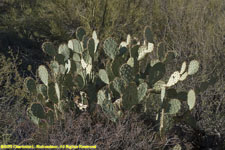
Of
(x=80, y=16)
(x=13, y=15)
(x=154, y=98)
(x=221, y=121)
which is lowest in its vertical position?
(x=221, y=121)

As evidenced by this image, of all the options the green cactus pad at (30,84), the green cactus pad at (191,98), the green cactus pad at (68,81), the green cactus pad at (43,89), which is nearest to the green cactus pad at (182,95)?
the green cactus pad at (191,98)

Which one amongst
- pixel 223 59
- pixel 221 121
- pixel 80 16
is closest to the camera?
pixel 221 121

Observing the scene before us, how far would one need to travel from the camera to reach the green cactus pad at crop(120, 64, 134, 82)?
130 inches

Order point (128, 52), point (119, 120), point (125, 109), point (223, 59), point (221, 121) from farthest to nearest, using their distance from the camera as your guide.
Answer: point (223, 59), point (221, 121), point (128, 52), point (125, 109), point (119, 120)

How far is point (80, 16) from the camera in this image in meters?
6.60

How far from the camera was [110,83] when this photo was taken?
354 centimetres

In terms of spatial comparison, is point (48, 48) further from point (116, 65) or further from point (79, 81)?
point (116, 65)

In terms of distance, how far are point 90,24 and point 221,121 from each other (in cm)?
365

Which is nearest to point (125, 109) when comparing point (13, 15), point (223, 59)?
point (223, 59)

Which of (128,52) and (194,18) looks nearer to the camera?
(128,52)

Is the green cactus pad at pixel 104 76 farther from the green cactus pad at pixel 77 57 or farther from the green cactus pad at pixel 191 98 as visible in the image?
the green cactus pad at pixel 191 98

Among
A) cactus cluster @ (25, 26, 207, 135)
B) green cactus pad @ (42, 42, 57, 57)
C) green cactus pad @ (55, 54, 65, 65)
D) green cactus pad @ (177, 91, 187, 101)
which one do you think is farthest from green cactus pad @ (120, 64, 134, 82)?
green cactus pad @ (42, 42, 57, 57)

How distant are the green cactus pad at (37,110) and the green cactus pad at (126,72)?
2.95 feet

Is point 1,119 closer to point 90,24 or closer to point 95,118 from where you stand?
point 95,118
